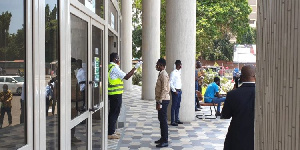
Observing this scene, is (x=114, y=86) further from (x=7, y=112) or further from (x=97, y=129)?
(x=7, y=112)

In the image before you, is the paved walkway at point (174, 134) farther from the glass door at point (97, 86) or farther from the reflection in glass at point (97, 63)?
the reflection in glass at point (97, 63)

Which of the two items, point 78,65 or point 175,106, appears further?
point 175,106

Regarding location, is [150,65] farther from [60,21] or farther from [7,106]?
[7,106]

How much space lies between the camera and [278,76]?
0.80m

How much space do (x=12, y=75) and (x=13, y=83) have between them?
2.0 inches

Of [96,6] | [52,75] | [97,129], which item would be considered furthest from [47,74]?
[97,129]

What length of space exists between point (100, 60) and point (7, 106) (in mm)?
2989

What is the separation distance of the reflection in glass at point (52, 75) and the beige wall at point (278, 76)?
1.85 meters

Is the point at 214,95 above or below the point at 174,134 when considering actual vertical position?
above

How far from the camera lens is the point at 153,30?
48.5 feet

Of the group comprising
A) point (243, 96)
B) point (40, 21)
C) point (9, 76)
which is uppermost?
point (40, 21)

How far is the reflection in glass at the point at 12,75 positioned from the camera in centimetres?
184

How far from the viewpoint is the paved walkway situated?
6930 millimetres

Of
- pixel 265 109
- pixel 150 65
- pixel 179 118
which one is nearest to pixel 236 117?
pixel 265 109
